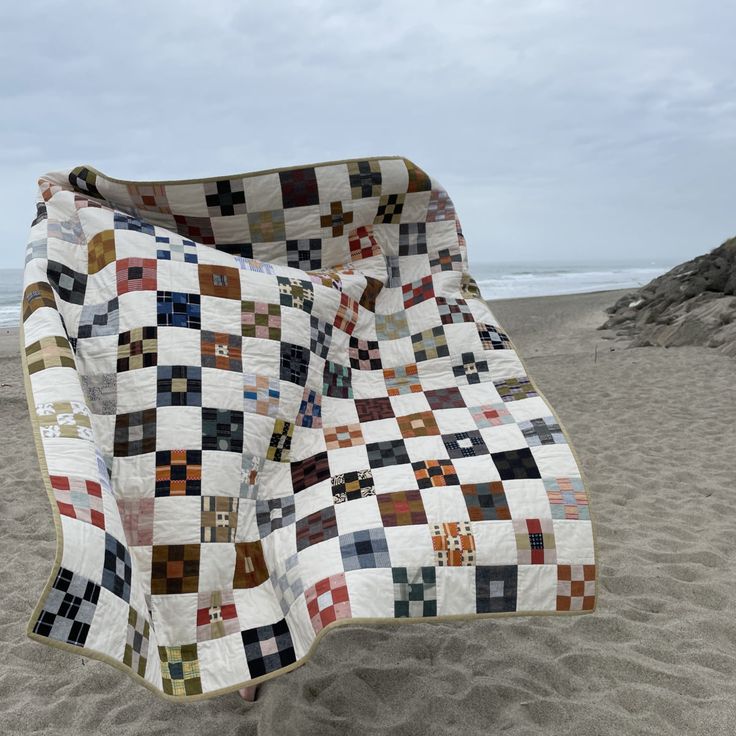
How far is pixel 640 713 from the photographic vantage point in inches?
72.6

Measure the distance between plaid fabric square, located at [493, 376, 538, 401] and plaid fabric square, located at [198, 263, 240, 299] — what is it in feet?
2.97

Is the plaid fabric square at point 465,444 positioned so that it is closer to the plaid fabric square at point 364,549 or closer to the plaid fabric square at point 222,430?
the plaid fabric square at point 364,549

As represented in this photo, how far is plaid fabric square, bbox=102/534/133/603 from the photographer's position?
49.1 inches

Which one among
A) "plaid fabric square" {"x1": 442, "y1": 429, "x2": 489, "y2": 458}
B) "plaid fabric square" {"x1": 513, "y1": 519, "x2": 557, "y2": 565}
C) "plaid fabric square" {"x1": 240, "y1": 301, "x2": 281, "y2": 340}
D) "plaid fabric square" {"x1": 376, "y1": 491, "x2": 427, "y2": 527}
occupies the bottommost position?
"plaid fabric square" {"x1": 513, "y1": 519, "x2": 557, "y2": 565}

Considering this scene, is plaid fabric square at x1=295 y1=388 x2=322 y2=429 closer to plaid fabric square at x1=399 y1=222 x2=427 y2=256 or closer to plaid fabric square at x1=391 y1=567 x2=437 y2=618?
plaid fabric square at x1=391 y1=567 x2=437 y2=618

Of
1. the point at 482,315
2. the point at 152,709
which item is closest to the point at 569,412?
the point at 482,315

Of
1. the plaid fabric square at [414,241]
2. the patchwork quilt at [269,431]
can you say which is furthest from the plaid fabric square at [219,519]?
the plaid fabric square at [414,241]

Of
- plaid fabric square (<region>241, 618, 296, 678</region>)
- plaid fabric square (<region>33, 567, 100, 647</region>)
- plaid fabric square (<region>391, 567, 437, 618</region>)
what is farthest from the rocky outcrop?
plaid fabric square (<region>33, 567, 100, 647</region>)

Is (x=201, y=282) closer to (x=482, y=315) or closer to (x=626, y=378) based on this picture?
(x=482, y=315)

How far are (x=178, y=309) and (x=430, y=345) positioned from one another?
0.86m

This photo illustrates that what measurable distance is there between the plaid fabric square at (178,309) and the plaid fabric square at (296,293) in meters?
0.27

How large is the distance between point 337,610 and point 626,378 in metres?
6.17

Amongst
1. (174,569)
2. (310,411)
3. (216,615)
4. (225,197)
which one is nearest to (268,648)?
(216,615)

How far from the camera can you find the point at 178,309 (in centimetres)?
184
